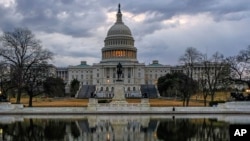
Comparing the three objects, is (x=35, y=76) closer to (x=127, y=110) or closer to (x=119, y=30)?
(x=127, y=110)

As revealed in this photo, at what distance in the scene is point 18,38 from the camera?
180ft

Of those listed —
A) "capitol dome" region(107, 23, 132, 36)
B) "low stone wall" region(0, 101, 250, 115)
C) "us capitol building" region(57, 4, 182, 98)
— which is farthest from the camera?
"capitol dome" region(107, 23, 132, 36)

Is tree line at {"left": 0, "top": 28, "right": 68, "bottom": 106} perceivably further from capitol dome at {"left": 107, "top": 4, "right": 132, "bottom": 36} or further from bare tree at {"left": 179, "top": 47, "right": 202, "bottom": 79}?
capitol dome at {"left": 107, "top": 4, "right": 132, "bottom": 36}

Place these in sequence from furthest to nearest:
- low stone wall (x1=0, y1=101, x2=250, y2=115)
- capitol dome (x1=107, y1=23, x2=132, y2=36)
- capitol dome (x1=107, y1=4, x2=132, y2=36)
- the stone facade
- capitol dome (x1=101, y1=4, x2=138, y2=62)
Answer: capitol dome (x1=107, y1=4, x2=132, y2=36) < capitol dome (x1=107, y1=23, x2=132, y2=36) < the stone facade < capitol dome (x1=101, y1=4, x2=138, y2=62) < low stone wall (x1=0, y1=101, x2=250, y2=115)

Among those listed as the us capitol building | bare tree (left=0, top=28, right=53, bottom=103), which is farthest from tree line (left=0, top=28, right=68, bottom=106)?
the us capitol building

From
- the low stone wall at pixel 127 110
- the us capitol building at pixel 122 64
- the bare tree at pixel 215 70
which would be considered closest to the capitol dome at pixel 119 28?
the us capitol building at pixel 122 64

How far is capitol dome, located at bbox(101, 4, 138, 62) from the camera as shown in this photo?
6590 inches

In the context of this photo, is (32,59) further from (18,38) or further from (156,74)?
(156,74)

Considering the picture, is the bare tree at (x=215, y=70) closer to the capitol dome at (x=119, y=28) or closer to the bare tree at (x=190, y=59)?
the bare tree at (x=190, y=59)

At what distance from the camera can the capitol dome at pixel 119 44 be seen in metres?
167

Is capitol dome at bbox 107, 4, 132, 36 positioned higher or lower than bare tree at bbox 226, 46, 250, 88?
higher

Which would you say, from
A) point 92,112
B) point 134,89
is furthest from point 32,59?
point 134,89

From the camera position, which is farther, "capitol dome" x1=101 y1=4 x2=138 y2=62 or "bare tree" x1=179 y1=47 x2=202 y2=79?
"capitol dome" x1=101 y1=4 x2=138 y2=62

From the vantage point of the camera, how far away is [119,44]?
6604 inches
